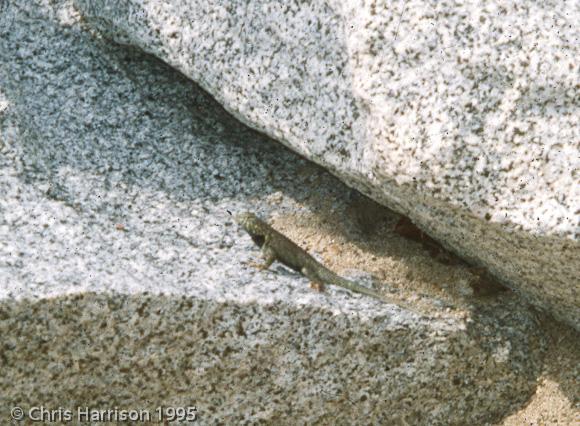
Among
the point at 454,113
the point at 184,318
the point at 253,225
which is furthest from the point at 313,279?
the point at 454,113

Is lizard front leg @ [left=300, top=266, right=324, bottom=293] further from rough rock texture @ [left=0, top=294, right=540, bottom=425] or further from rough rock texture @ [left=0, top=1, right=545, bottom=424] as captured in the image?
rough rock texture @ [left=0, top=294, right=540, bottom=425]

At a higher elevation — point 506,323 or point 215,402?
point 506,323

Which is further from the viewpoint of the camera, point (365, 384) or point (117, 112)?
point (117, 112)

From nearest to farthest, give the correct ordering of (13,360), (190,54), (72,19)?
(13,360), (190,54), (72,19)

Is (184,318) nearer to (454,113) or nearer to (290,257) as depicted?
(290,257)

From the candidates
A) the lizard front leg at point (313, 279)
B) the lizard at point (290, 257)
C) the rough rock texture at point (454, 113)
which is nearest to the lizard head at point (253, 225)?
the lizard at point (290, 257)

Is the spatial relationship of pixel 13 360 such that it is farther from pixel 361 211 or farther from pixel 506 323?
pixel 506 323

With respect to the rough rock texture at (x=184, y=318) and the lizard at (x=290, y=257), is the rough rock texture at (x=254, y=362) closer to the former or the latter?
the rough rock texture at (x=184, y=318)

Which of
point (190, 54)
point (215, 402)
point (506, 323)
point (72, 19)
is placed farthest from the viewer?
point (72, 19)

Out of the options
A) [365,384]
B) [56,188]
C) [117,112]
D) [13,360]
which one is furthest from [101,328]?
[117,112]
